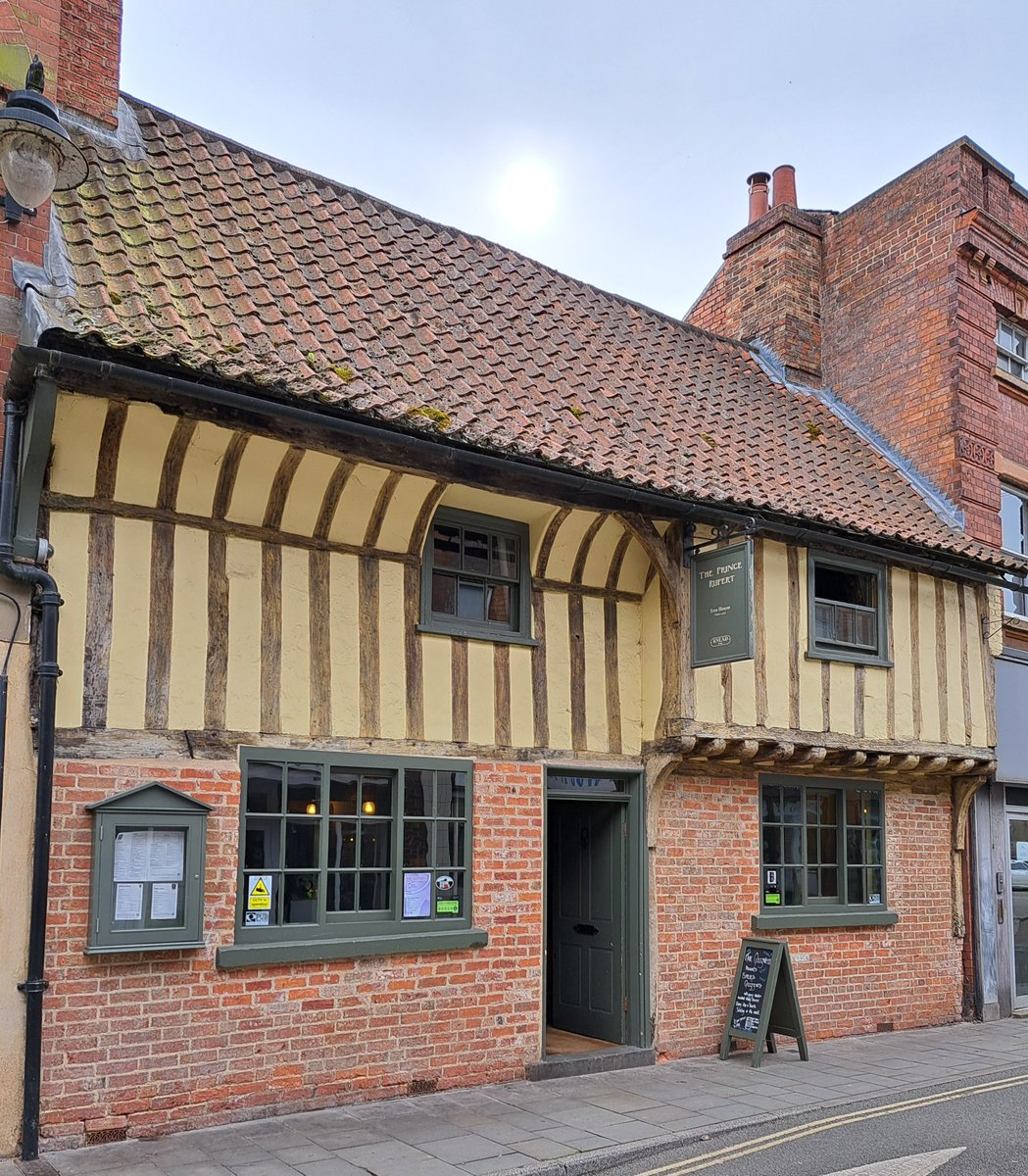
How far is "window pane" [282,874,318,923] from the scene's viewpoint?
7961 millimetres

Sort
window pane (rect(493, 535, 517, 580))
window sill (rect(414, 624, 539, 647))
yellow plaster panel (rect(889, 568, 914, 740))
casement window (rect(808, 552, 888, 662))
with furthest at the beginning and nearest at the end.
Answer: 1. yellow plaster panel (rect(889, 568, 914, 740))
2. casement window (rect(808, 552, 888, 662))
3. window pane (rect(493, 535, 517, 580))
4. window sill (rect(414, 624, 539, 647))

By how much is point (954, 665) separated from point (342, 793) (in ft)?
23.6

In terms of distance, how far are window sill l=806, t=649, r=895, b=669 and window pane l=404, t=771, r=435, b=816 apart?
413cm

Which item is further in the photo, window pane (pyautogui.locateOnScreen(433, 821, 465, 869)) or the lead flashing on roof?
the lead flashing on roof

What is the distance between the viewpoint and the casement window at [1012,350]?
14.5m

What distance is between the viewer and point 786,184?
53.3 feet

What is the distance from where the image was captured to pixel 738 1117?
26.2 ft

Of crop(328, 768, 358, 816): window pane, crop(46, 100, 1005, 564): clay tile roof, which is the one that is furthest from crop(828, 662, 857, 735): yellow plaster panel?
crop(328, 768, 358, 816): window pane

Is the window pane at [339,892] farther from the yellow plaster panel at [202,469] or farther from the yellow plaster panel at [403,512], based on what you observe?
the yellow plaster panel at [202,469]

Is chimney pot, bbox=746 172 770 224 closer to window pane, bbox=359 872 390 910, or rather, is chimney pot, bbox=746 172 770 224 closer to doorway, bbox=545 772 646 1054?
doorway, bbox=545 772 646 1054

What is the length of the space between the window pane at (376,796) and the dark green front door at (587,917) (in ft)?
6.95

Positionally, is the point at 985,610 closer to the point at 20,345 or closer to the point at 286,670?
the point at 286,670

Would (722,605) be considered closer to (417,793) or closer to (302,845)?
(417,793)

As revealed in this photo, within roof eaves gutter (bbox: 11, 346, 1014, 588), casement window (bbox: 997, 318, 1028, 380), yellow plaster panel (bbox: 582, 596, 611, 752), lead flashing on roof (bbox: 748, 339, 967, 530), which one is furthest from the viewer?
casement window (bbox: 997, 318, 1028, 380)
